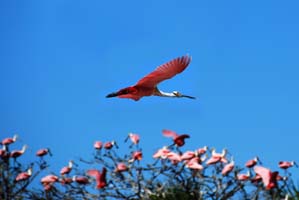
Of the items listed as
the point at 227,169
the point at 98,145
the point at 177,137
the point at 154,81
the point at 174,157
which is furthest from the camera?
the point at 154,81

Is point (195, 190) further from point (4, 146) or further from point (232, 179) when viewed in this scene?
point (4, 146)

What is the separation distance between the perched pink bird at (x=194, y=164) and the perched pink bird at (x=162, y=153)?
28cm

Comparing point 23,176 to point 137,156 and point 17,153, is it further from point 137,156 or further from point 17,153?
point 137,156

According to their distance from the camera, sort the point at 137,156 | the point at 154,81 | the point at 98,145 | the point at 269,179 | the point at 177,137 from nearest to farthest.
A: 1. the point at 269,179
2. the point at 177,137
3. the point at 137,156
4. the point at 98,145
5. the point at 154,81

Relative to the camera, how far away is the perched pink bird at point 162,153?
4.96 metres

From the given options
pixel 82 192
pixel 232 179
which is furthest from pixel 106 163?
pixel 232 179

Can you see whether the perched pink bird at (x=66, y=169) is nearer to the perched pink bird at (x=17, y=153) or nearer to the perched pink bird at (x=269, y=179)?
the perched pink bird at (x=17, y=153)

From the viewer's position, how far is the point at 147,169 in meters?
5.17

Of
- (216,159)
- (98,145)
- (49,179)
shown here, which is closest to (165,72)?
(98,145)

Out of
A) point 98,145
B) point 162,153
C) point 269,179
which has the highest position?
point 98,145

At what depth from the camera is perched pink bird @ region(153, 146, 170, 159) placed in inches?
195

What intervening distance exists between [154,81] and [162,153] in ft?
4.66

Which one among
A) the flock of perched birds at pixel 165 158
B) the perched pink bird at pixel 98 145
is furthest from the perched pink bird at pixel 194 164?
the perched pink bird at pixel 98 145

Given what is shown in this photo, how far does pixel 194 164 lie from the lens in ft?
15.2
